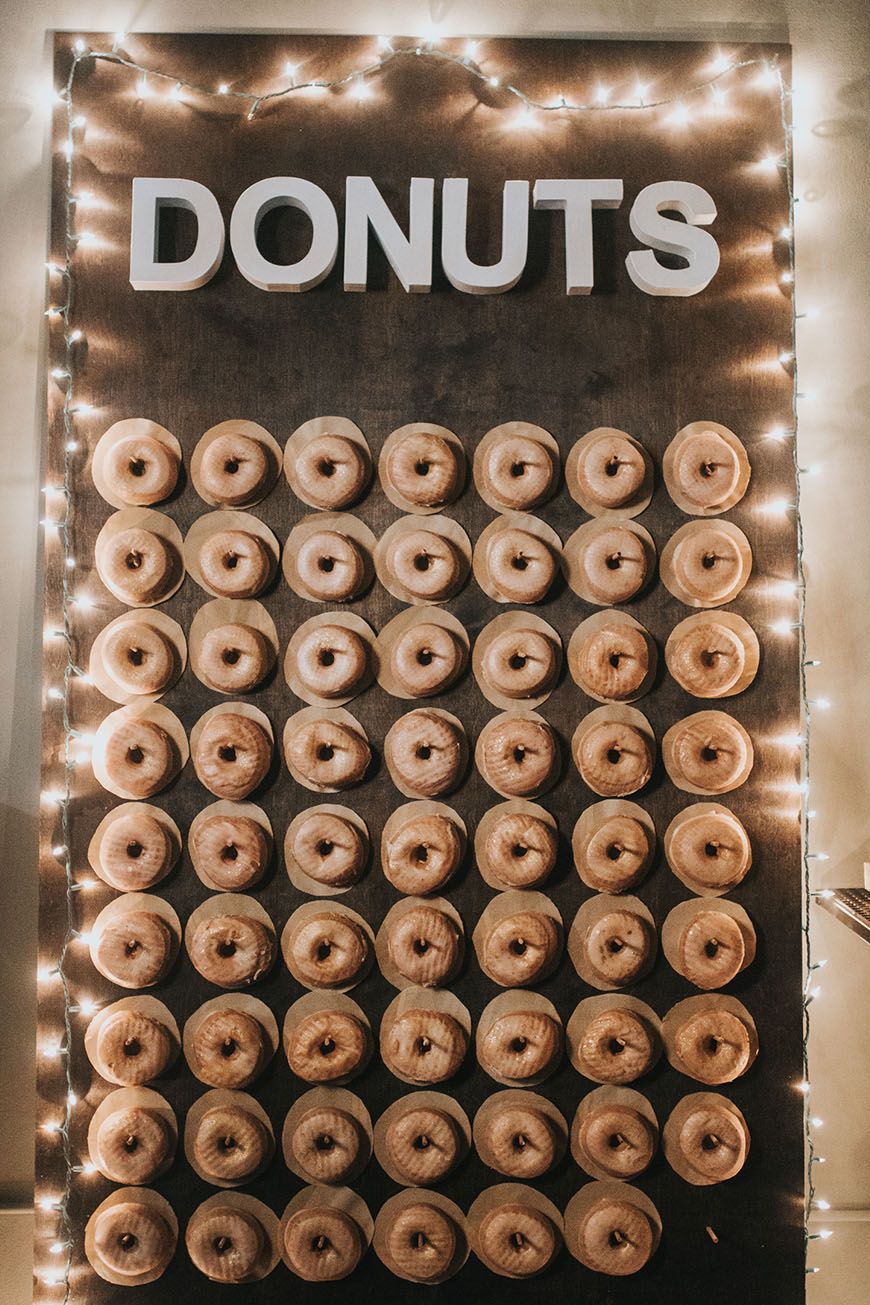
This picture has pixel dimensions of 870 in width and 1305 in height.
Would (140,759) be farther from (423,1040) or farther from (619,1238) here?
(619,1238)

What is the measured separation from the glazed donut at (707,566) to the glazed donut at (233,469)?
99 cm

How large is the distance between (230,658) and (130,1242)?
1328 millimetres

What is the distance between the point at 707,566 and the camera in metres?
1.98

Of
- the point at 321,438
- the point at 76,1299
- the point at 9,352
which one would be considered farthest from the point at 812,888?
the point at 9,352

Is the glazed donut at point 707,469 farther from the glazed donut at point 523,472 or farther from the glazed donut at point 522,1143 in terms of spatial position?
the glazed donut at point 522,1143

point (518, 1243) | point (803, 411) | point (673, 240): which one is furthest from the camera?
point (803, 411)

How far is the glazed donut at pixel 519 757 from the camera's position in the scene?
1.93 metres

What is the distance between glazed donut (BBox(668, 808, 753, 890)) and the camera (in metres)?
1.93

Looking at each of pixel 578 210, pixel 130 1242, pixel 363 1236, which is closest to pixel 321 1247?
pixel 363 1236

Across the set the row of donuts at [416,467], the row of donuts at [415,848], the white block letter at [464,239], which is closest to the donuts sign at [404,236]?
the white block letter at [464,239]

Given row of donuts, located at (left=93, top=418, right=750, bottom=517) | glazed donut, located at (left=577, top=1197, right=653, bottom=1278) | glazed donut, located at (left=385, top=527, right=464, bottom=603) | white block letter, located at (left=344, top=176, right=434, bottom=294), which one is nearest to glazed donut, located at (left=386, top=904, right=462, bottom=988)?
glazed donut, located at (left=577, top=1197, right=653, bottom=1278)

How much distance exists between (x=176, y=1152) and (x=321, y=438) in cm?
167

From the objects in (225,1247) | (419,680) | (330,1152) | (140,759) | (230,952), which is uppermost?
(419,680)

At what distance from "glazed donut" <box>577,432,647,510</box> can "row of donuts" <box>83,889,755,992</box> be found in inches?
36.9
